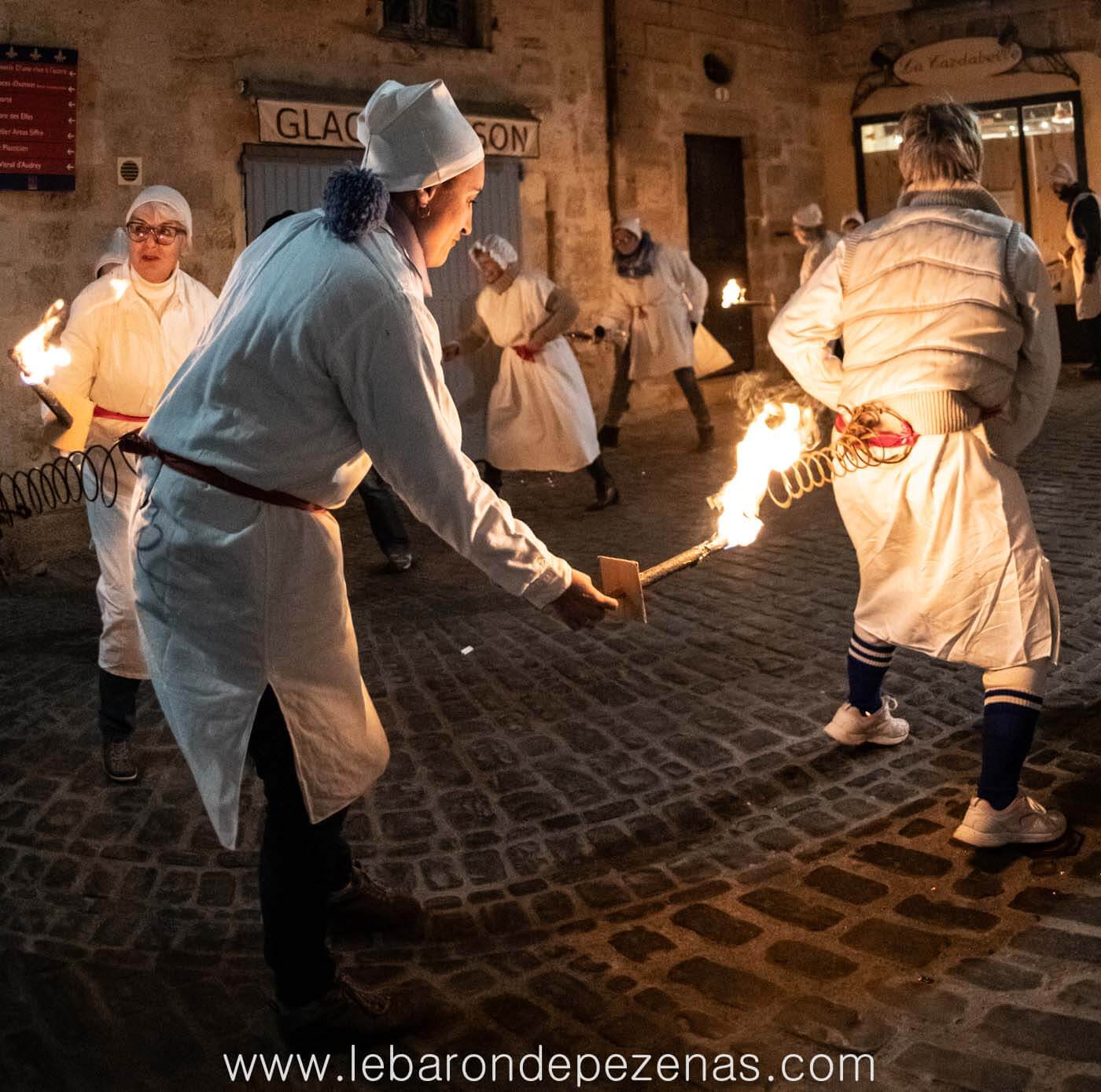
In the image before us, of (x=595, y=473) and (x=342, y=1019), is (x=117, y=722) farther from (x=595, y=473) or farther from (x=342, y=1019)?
(x=595, y=473)

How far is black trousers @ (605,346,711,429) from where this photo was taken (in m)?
13.0

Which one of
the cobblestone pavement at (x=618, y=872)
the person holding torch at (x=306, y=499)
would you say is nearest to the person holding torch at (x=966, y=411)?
the cobblestone pavement at (x=618, y=872)

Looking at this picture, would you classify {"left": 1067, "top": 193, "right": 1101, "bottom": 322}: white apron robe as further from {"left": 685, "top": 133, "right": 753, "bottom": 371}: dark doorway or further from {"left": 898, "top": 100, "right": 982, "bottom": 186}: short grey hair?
{"left": 898, "top": 100, "right": 982, "bottom": 186}: short grey hair

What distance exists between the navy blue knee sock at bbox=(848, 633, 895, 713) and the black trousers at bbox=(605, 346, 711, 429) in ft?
27.0

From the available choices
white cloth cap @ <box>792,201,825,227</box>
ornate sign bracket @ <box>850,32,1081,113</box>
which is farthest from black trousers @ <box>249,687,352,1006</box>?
ornate sign bracket @ <box>850,32,1081,113</box>

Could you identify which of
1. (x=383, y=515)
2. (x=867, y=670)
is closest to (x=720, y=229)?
(x=383, y=515)

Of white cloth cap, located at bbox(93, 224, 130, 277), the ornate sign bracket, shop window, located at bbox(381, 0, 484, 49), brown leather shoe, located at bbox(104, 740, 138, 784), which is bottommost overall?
brown leather shoe, located at bbox(104, 740, 138, 784)

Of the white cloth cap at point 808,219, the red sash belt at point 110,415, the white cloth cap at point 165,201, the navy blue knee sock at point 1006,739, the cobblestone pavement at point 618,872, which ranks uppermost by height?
the white cloth cap at point 808,219

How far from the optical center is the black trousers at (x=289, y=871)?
296 centimetres

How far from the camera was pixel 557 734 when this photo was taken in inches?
209

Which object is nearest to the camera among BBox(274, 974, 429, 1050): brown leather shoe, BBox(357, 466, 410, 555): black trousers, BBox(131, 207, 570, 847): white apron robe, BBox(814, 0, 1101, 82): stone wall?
BBox(131, 207, 570, 847): white apron robe

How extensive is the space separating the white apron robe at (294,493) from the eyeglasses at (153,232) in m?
2.35

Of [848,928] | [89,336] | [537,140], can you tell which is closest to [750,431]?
[848,928]

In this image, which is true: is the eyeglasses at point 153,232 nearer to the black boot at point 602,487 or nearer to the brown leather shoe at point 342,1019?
the brown leather shoe at point 342,1019
